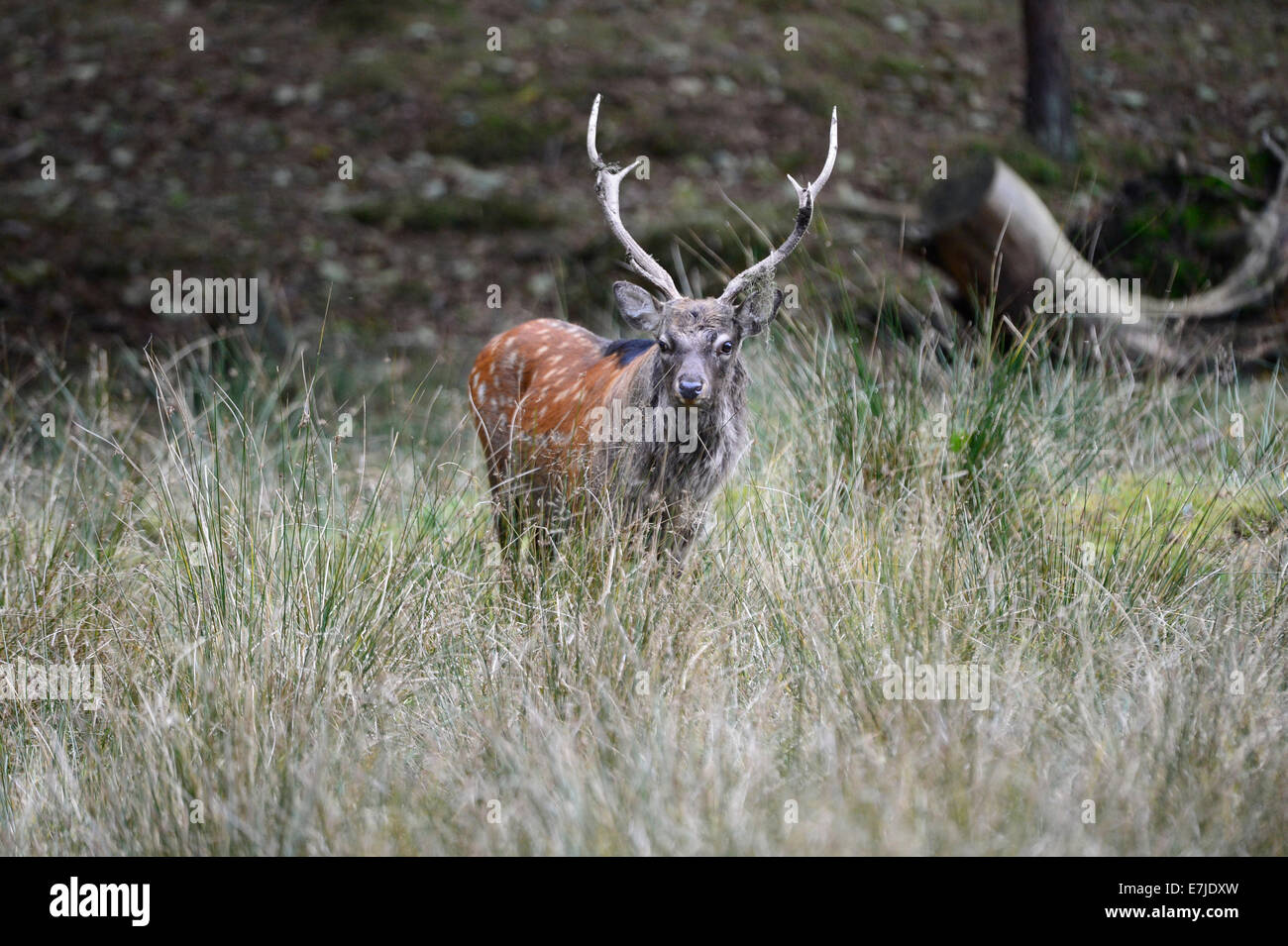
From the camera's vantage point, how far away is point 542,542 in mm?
4793

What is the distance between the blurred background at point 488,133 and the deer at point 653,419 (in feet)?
14.8

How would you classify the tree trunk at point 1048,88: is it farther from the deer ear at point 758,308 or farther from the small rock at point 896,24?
the deer ear at point 758,308

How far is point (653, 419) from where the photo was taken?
194 inches

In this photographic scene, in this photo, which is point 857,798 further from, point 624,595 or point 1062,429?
point 1062,429

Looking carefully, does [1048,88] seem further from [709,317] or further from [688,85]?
[709,317]

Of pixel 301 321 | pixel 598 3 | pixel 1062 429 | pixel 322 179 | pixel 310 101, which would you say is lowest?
pixel 1062 429

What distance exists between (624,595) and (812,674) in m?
0.66

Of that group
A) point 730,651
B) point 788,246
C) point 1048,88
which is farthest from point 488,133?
point 730,651

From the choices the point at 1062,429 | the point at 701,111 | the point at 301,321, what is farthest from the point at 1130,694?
the point at 701,111


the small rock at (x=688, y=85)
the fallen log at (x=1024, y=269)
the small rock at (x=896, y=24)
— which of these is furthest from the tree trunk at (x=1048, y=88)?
the fallen log at (x=1024, y=269)

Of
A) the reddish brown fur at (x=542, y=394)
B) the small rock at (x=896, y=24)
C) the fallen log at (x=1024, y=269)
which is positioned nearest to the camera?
the reddish brown fur at (x=542, y=394)

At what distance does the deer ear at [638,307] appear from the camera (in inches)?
199

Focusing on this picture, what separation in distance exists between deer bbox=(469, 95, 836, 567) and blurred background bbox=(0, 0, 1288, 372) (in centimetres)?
452

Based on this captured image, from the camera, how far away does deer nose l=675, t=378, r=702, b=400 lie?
458cm
